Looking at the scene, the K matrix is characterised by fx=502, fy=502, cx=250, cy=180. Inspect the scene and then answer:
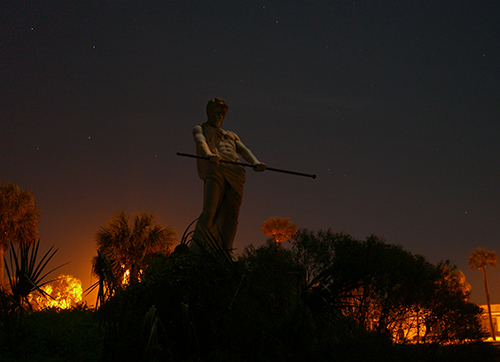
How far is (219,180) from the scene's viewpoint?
1044 cm

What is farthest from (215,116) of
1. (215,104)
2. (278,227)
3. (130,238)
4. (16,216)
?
(278,227)

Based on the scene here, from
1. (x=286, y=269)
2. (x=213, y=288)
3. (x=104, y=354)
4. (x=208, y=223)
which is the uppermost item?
(x=208, y=223)

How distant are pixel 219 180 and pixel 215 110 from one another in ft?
5.47

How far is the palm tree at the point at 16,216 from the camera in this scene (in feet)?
77.4

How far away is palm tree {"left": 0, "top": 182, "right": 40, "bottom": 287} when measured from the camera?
23578 mm

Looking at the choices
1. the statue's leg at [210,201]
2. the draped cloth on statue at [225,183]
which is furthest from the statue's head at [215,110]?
the statue's leg at [210,201]

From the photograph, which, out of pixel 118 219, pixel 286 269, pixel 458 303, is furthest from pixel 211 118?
pixel 118 219

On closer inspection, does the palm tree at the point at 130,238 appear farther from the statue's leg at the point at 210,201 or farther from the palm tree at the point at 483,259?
the palm tree at the point at 483,259

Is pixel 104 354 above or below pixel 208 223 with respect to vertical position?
below

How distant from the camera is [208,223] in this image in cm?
1024

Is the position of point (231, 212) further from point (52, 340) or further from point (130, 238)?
point (130, 238)

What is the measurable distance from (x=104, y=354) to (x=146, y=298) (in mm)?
914

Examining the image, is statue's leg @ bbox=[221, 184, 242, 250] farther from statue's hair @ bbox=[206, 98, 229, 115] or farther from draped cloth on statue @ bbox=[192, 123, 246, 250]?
statue's hair @ bbox=[206, 98, 229, 115]

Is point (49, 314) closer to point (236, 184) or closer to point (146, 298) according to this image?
point (146, 298)
